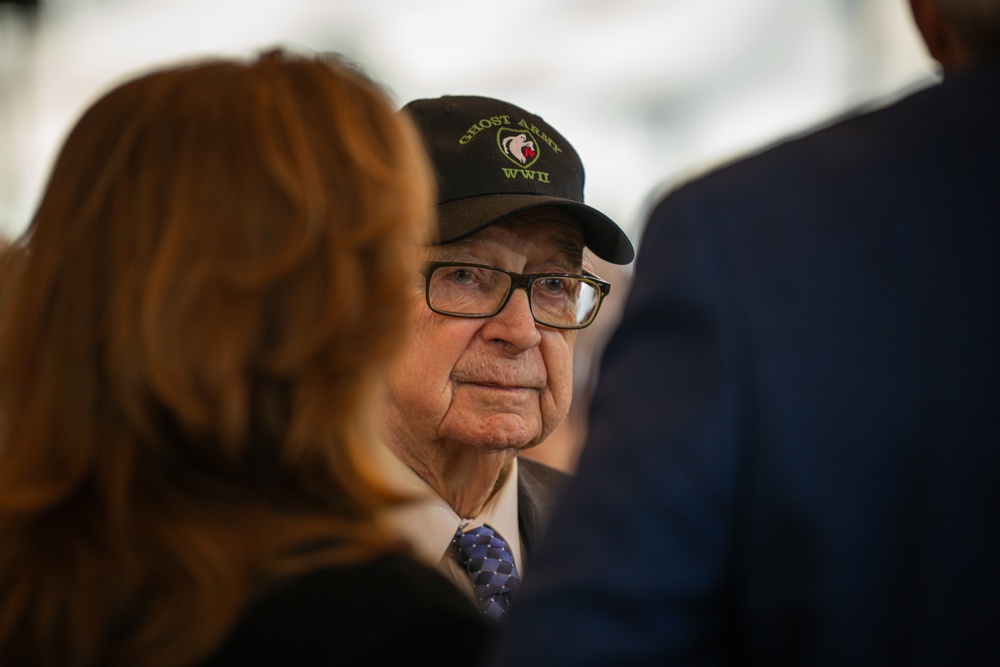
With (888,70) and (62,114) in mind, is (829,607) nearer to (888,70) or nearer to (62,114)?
(888,70)

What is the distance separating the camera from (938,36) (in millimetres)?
950

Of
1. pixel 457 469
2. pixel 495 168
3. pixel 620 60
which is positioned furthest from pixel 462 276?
pixel 620 60

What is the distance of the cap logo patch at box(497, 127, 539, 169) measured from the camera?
1.90 metres

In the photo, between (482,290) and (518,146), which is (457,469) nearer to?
(482,290)

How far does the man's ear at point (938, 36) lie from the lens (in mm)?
931

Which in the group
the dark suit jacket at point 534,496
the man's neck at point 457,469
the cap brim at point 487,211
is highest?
the cap brim at point 487,211

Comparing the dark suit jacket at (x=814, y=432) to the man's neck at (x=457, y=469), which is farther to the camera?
the man's neck at (x=457, y=469)

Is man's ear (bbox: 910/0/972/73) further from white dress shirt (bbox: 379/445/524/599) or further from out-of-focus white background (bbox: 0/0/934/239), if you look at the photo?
out-of-focus white background (bbox: 0/0/934/239)

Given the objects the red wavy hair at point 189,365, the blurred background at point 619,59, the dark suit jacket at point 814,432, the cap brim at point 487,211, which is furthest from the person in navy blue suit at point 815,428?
the blurred background at point 619,59

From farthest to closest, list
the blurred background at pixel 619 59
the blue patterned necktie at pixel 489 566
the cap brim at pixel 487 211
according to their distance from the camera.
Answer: the blurred background at pixel 619 59, the cap brim at pixel 487 211, the blue patterned necktie at pixel 489 566

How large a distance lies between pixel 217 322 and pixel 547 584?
14.4 inches

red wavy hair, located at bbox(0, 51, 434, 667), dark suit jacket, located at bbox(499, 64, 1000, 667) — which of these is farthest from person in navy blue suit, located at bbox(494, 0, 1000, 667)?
red wavy hair, located at bbox(0, 51, 434, 667)

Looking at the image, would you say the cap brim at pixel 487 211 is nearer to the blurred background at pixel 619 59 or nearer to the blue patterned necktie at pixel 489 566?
the blue patterned necktie at pixel 489 566

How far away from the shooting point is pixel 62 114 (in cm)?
588
